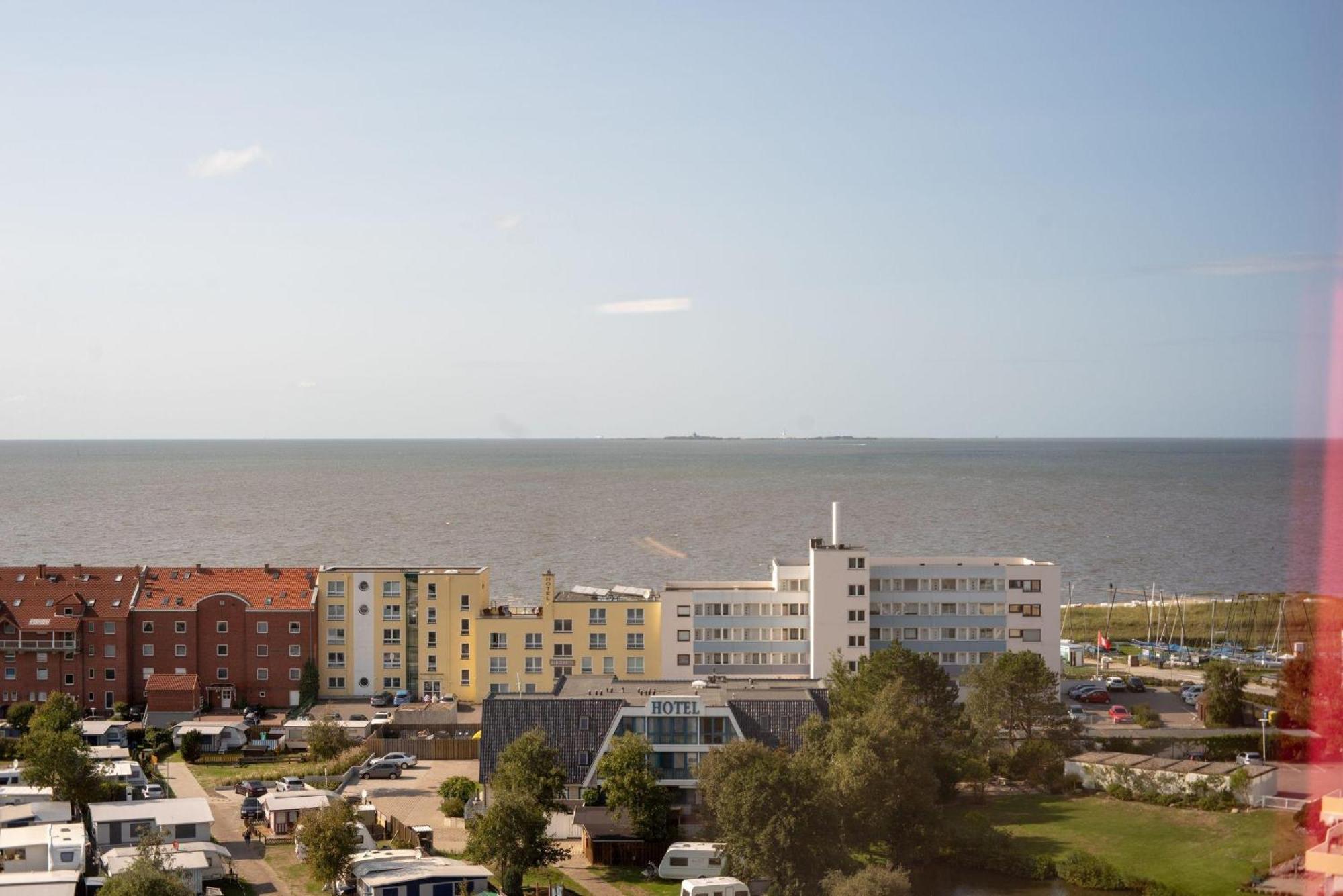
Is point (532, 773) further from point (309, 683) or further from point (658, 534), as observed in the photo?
point (658, 534)

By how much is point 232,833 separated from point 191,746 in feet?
36.8

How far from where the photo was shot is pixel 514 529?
150 m

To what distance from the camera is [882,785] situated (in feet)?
131

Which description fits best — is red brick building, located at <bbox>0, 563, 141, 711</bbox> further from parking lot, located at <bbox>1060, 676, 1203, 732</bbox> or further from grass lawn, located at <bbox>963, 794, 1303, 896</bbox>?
parking lot, located at <bbox>1060, 676, 1203, 732</bbox>

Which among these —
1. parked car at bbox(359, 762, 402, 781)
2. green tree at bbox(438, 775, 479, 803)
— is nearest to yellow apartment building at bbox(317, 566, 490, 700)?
parked car at bbox(359, 762, 402, 781)

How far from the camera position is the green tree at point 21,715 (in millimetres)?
55312

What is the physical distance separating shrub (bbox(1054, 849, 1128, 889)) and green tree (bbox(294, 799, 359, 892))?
20236 millimetres

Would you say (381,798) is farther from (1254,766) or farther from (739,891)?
(1254,766)

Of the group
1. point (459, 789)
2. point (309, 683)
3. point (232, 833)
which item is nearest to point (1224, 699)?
point (459, 789)

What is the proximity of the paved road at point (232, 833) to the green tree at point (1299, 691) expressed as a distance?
10221mm

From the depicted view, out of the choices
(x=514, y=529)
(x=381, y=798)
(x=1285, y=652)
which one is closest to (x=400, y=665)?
(x=381, y=798)

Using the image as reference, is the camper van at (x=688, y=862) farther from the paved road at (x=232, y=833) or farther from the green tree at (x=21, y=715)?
the green tree at (x=21, y=715)

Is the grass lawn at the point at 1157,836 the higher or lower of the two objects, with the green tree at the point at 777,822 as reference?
lower

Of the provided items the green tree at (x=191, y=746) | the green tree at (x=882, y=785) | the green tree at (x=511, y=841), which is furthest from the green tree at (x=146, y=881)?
the green tree at (x=191, y=746)
